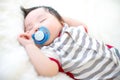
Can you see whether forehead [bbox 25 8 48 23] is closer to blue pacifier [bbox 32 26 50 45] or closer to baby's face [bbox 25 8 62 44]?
baby's face [bbox 25 8 62 44]

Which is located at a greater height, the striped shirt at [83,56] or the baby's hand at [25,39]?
the baby's hand at [25,39]

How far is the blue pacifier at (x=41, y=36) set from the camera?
112 cm

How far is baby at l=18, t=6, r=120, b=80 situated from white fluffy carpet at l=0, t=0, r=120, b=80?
0.12ft

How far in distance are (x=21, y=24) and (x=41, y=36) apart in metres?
0.15

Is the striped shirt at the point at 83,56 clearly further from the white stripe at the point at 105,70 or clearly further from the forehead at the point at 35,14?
the forehead at the point at 35,14

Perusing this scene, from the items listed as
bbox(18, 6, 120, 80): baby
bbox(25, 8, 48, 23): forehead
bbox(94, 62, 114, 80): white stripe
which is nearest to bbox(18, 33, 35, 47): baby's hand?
bbox(18, 6, 120, 80): baby

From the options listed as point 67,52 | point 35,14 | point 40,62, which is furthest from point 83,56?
point 35,14

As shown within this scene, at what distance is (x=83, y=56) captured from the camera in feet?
3.50

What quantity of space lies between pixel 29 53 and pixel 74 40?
0.23 meters

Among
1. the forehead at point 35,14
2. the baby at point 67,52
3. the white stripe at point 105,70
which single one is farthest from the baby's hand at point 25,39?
the white stripe at point 105,70

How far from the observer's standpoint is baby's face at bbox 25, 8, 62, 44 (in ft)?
3.78

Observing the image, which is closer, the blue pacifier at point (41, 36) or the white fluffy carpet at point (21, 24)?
the white fluffy carpet at point (21, 24)

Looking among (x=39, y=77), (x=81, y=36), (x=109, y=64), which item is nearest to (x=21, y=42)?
(x=39, y=77)

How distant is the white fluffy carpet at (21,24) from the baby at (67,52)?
4 centimetres
